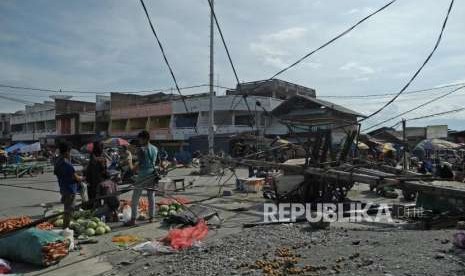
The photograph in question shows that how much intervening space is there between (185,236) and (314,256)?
2.37 m

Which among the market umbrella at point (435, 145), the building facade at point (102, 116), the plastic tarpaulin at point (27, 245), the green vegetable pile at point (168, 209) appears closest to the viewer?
the plastic tarpaulin at point (27, 245)

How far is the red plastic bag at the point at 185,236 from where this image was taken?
269 inches

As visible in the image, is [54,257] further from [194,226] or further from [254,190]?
[254,190]

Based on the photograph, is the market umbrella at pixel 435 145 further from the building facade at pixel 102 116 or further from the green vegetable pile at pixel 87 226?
the building facade at pixel 102 116

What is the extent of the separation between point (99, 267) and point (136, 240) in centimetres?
148

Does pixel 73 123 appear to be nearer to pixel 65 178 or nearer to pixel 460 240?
pixel 65 178

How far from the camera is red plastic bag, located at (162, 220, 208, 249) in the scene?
6836mm

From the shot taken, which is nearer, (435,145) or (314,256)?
(314,256)

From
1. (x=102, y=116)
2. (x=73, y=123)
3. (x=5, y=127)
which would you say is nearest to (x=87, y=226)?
(x=102, y=116)

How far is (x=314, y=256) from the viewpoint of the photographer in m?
5.80

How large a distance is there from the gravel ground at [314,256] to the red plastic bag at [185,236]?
29cm

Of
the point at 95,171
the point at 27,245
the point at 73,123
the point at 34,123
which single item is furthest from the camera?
the point at 34,123

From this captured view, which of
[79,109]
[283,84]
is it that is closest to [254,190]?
→ [283,84]

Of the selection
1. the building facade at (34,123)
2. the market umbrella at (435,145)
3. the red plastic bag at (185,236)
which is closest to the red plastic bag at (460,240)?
the red plastic bag at (185,236)
